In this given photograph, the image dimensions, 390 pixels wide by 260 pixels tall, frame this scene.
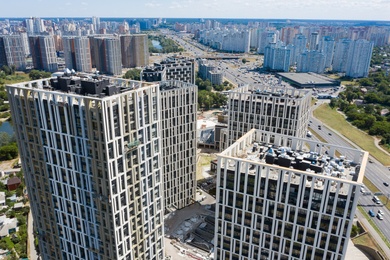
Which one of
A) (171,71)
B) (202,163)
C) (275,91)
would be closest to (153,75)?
(171,71)

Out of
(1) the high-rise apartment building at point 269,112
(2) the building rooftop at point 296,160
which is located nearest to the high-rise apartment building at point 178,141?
(1) the high-rise apartment building at point 269,112

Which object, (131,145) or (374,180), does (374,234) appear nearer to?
(374,180)

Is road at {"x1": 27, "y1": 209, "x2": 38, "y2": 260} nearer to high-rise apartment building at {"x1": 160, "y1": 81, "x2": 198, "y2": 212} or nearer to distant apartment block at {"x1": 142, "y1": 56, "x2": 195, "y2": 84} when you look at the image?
high-rise apartment building at {"x1": 160, "y1": 81, "x2": 198, "y2": 212}

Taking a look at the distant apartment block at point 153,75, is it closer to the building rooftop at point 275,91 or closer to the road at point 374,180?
the building rooftop at point 275,91

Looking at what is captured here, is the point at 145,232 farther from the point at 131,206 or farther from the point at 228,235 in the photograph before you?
the point at 228,235

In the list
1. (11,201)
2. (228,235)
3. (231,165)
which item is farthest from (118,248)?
(11,201)

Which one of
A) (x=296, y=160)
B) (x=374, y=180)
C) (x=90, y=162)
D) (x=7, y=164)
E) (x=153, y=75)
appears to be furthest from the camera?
(x=7, y=164)
